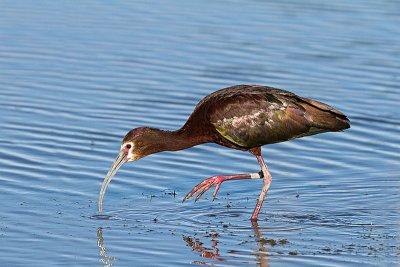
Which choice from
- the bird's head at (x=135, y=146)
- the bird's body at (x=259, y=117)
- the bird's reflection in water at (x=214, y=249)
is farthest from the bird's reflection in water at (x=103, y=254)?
the bird's body at (x=259, y=117)

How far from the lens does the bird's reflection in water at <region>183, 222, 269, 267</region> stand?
1109 centimetres

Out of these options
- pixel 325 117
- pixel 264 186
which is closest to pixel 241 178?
pixel 264 186

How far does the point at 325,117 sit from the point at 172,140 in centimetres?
149

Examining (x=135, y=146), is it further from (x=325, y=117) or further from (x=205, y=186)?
(x=325, y=117)

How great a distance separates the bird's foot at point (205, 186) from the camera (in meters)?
12.8

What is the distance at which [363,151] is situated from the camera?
1491 centimetres

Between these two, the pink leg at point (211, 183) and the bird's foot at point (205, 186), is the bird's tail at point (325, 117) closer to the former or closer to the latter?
the pink leg at point (211, 183)

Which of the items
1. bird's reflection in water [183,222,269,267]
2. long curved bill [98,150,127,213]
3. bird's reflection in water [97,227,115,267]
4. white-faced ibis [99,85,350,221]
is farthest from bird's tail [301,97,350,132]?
bird's reflection in water [97,227,115,267]

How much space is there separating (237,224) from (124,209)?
109 centimetres

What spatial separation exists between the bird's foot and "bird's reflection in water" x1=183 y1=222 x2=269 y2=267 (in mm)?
863

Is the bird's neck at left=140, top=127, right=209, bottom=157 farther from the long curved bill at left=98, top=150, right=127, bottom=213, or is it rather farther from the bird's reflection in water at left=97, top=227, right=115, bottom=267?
the bird's reflection in water at left=97, top=227, right=115, bottom=267

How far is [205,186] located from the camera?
42.2ft

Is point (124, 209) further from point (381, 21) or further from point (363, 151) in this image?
point (381, 21)

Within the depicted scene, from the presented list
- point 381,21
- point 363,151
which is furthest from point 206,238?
point 381,21
